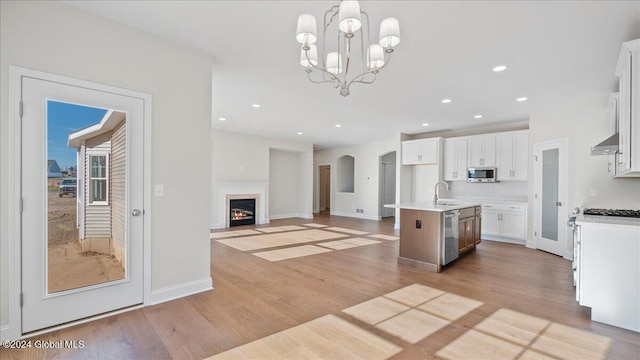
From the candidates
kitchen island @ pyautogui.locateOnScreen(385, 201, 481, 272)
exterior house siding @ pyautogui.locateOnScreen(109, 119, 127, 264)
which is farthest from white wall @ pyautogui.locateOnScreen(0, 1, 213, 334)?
kitchen island @ pyautogui.locateOnScreen(385, 201, 481, 272)

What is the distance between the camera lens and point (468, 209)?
4.82 m

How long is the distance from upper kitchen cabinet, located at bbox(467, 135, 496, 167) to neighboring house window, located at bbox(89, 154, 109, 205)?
22.5 ft

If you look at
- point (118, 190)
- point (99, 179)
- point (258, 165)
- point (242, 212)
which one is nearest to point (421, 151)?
point (258, 165)

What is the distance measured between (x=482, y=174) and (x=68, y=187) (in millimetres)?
6987

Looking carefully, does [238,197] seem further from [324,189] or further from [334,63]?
[334,63]

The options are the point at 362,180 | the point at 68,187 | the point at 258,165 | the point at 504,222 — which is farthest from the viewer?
the point at 362,180

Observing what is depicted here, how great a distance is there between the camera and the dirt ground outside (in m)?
2.34

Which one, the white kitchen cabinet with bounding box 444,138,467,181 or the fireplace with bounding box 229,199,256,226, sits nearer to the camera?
the white kitchen cabinet with bounding box 444,138,467,181

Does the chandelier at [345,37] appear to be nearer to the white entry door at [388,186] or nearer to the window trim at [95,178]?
the window trim at [95,178]

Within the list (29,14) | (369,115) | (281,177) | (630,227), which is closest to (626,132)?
(630,227)

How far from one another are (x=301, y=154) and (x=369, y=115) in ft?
14.5

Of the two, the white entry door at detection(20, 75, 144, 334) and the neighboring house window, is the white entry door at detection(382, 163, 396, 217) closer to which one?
the white entry door at detection(20, 75, 144, 334)

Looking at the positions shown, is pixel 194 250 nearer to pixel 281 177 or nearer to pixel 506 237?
pixel 506 237

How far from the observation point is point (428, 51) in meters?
3.13
